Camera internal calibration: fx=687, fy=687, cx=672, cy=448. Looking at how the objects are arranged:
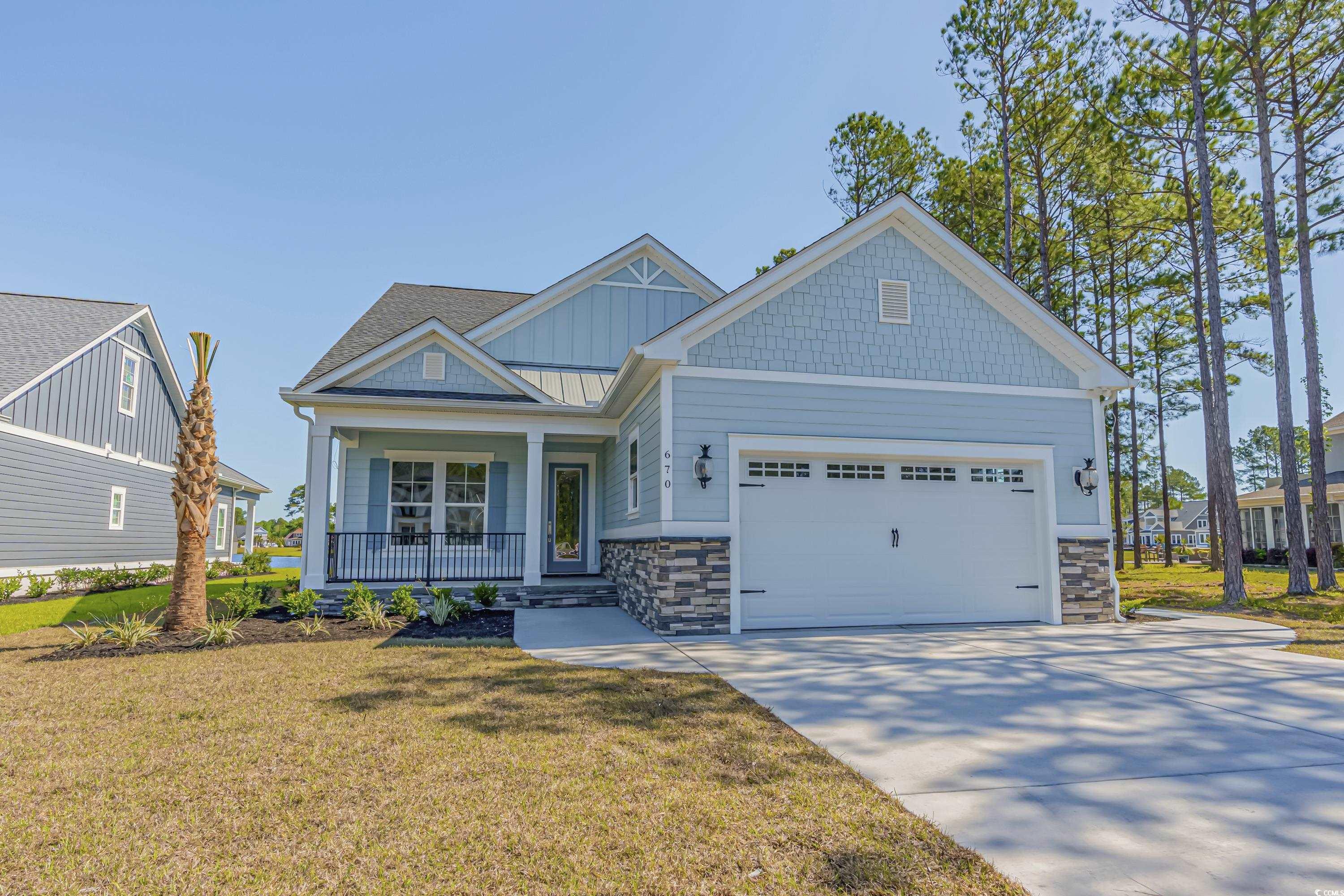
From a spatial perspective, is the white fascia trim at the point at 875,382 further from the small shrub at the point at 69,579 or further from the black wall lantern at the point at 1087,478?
the small shrub at the point at 69,579

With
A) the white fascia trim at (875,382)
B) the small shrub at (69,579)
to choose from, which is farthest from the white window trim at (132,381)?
the white fascia trim at (875,382)

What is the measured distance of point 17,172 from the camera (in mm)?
12516

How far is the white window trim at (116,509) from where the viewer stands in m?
16.7

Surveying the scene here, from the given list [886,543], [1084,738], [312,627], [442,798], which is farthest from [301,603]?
[1084,738]

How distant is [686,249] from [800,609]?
345 inches

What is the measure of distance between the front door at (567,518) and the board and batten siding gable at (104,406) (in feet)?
33.5

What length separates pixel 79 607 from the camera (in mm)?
11211

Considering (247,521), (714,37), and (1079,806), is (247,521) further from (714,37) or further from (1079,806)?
(1079,806)

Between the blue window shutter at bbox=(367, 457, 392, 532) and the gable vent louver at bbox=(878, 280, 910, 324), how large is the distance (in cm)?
860

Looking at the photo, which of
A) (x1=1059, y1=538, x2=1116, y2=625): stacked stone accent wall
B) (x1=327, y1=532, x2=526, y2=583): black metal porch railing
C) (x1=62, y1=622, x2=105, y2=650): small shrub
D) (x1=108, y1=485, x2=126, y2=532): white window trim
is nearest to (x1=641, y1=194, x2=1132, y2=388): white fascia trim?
(x1=1059, y1=538, x2=1116, y2=625): stacked stone accent wall

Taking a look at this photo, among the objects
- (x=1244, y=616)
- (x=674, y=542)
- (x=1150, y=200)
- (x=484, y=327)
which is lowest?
(x=1244, y=616)

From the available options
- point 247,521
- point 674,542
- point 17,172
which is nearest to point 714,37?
point 674,542

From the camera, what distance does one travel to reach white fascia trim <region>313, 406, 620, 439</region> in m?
10.3

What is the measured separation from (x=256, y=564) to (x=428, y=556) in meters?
12.1
